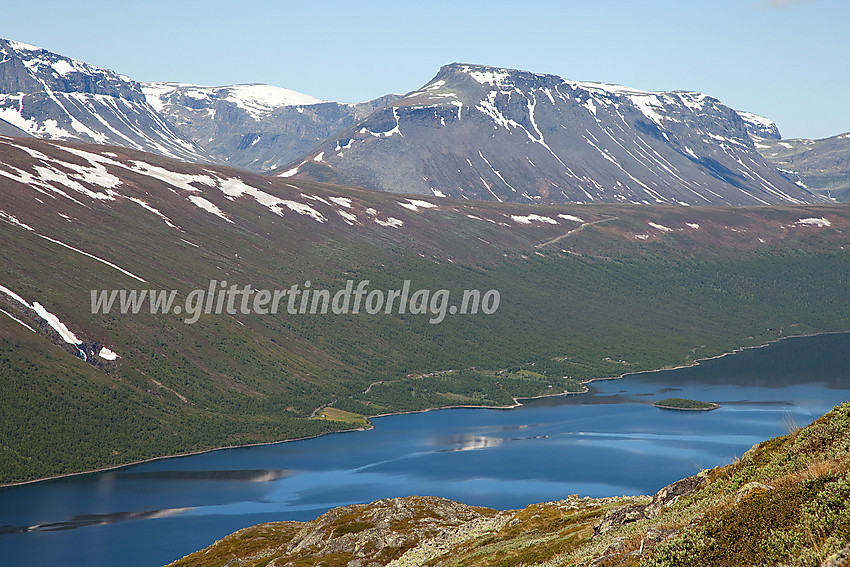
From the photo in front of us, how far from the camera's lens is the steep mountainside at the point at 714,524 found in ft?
85.6

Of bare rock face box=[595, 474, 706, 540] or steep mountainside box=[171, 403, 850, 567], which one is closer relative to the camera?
steep mountainside box=[171, 403, 850, 567]

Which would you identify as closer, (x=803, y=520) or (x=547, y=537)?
(x=803, y=520)

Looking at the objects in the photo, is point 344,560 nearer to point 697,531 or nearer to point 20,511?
point 697,531

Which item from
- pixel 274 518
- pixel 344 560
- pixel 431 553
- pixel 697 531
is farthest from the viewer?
pixel 274 518

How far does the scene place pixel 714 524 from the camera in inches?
1135

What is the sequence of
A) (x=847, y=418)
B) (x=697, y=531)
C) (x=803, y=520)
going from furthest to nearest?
(x=847, y=418) < (x=697, y=531) < (x=803, y=520)

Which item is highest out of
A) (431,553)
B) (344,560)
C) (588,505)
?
(588,505)

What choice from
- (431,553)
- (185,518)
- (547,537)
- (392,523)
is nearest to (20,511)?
(185,518)

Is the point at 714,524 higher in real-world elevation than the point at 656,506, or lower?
higher

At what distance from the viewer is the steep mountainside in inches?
1027

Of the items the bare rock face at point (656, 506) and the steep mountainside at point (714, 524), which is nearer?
the steep mountainside at point (714, 524)

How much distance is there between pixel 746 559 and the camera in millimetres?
26406

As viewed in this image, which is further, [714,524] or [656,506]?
[656,506]

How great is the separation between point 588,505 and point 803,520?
39.4m
